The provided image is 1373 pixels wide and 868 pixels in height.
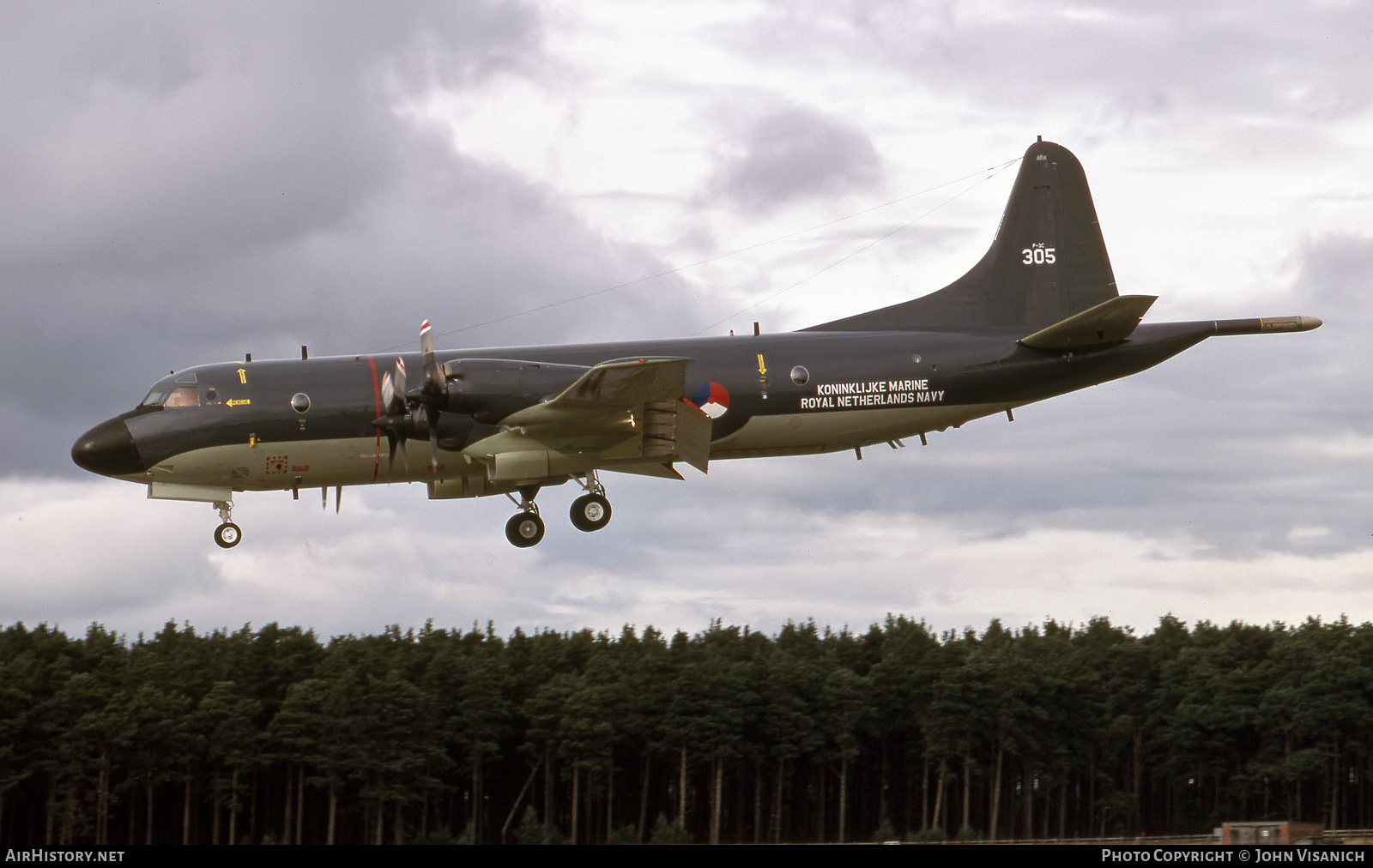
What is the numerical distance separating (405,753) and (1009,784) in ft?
111

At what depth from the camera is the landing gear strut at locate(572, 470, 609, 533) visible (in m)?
31.7

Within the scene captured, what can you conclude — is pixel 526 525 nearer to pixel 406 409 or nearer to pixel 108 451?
pixel 406 409

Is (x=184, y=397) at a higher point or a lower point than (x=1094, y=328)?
lower

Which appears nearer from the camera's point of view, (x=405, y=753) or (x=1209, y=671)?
(x=405, y=753)

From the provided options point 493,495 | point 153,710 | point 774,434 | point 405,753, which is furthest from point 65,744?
point 774,434

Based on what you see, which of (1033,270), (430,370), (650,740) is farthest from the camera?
(650,740)

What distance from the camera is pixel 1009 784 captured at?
8256 centimetres

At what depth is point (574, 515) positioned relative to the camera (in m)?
31.7

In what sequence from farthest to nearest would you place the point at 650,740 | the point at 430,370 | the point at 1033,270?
the point at 650,740
the point at 1033,270
the point at 430,370

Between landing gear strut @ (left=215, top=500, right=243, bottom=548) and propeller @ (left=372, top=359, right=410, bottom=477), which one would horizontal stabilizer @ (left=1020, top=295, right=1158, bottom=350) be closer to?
propeller @ (left=372, top=359, right=410, bottom=477)

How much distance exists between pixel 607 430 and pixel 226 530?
8353 millimetres

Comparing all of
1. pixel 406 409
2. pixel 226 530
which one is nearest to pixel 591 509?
pixel 406 409

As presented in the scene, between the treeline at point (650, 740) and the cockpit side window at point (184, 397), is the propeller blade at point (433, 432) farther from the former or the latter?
the treeline at point (650, 740)

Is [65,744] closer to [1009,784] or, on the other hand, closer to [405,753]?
[405,753]
